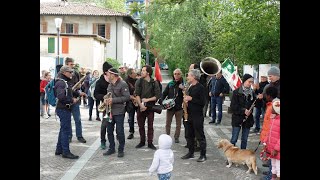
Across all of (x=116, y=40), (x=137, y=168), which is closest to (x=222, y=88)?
(x=137, y=168)

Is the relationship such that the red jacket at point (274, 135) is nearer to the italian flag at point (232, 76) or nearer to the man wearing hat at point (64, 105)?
the italian flag at point (232, 76)

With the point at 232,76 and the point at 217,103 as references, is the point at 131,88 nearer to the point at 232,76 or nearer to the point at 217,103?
the point at 232,76

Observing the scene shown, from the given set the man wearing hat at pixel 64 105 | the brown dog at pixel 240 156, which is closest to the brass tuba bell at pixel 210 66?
the brown dog at pixel 240 156

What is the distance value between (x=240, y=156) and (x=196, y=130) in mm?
1082

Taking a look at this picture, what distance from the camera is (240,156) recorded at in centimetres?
811

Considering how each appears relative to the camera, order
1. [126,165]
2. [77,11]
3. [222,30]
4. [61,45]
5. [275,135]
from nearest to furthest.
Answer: [275,135], [126,165], [222,30], [61,45], [77,11]

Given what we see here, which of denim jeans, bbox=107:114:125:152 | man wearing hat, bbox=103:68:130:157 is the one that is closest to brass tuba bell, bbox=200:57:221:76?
man wearing hat, bbox=103:68:130:157

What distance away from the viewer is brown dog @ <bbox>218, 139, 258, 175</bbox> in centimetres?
791

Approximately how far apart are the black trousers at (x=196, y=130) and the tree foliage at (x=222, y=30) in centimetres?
410

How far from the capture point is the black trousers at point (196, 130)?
28.7ft

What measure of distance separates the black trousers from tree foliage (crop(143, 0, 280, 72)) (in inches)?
161

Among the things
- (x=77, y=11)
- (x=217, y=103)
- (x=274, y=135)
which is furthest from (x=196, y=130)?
(x=77, y=11)

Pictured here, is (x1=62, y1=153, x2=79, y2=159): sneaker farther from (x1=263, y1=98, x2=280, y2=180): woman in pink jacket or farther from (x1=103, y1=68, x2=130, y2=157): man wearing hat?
(x1=263, y1=98, x2=280, y2=180): woman in pink jacket
